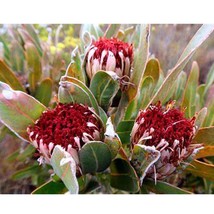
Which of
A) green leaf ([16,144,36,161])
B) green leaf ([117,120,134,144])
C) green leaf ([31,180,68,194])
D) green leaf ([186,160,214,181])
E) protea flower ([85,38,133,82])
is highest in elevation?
protea flower ([85,38,133,82])

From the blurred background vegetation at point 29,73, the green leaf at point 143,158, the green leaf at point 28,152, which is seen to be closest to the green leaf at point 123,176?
the green leaf at point 143,158

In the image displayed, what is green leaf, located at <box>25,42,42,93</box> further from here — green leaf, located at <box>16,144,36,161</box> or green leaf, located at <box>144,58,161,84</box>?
green leaf, located at <box>144,58,161,84</box>

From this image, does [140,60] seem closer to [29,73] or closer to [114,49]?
[114,49]

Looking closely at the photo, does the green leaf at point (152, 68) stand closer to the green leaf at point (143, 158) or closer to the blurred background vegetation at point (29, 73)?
the blurred background vegetation at point (29, 73)

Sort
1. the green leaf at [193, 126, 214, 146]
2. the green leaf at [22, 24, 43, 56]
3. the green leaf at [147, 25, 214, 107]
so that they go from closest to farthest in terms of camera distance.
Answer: the green leaf at [147, 25, 214, 107] → the green leaf at [193, 126, 214, 146] → the green leaf at [22, 24, 43, 56]

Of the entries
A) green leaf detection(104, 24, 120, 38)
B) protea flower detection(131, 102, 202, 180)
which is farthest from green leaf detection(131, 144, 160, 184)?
green leaf detection(104, 24, 120, 38)

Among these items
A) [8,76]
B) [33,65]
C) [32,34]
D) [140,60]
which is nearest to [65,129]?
[140,60]
